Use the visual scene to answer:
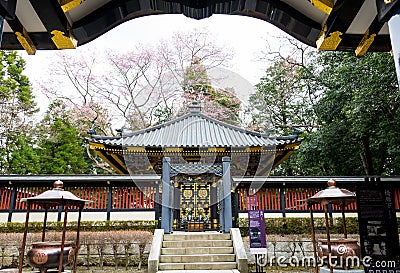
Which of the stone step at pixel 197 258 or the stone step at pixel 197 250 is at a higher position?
the stone step at pixel 197 250

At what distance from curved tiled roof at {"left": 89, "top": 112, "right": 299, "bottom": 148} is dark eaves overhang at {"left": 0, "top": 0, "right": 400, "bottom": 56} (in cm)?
718

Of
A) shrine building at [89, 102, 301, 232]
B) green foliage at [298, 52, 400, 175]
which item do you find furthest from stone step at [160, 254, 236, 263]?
green foliage at [298, 52, 400, 175]

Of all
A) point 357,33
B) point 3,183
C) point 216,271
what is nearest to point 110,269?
point 216,271

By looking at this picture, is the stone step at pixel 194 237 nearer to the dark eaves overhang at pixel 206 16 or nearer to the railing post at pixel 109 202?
the railing post at pixel 109 202

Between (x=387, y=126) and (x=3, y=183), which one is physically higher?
(x=387, y=126)

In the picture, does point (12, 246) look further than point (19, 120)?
No

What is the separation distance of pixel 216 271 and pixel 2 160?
50.7 feet

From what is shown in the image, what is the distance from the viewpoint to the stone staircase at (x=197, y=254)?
773 centimetres

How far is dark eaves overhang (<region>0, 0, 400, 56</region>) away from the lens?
336 cm

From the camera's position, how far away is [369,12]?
3373 millimetres

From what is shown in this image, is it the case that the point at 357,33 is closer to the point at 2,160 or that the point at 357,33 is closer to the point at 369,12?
the point at 369,12

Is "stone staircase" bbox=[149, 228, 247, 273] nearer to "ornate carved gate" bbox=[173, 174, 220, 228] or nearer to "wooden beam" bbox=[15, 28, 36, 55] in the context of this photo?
"ornate carved gate" bbox=[173, 174, 220, 228]

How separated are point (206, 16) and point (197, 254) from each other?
6.36m

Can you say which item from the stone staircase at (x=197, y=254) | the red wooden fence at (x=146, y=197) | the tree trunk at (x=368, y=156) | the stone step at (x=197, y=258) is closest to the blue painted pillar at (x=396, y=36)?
the stone staircase at (x=197, y=254)
